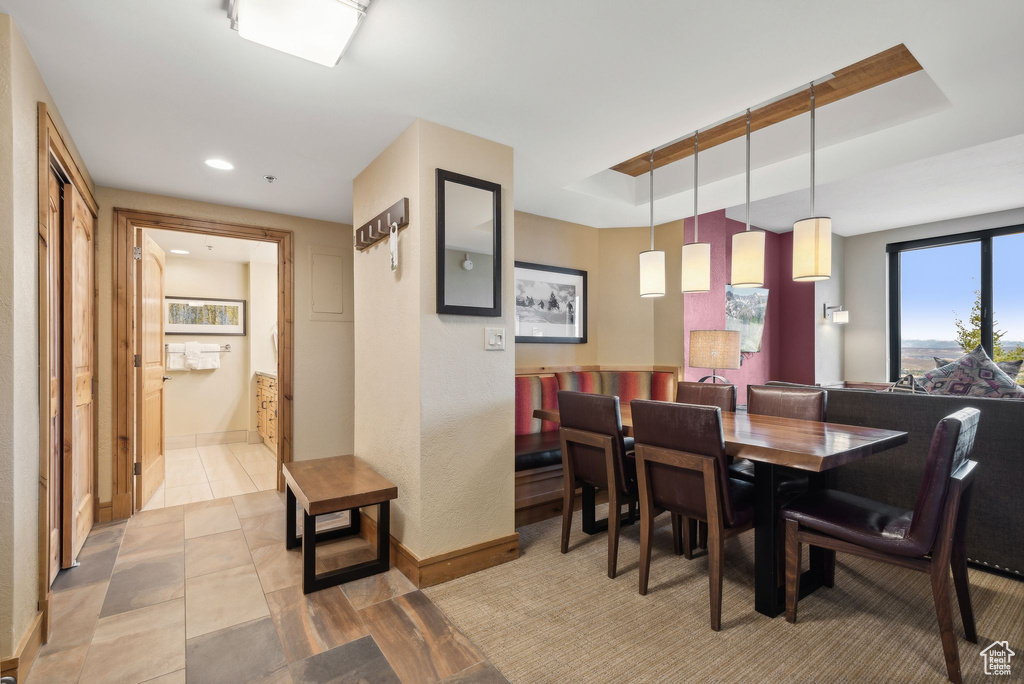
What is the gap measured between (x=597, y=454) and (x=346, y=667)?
1414 mm

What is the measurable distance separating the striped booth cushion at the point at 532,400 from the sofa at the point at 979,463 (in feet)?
6.50

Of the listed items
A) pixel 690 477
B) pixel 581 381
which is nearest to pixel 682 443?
pixel 690 477

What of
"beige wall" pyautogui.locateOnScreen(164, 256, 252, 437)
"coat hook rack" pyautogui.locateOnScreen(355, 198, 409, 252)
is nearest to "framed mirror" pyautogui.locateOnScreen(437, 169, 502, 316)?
"coat hook rack" pyautogui.locateOnScreen(355, 198, 409, 252)

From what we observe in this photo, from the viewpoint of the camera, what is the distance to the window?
194 inches

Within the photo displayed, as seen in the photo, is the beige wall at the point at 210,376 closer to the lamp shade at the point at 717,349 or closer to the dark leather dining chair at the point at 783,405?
the lamp shade at the point at 717,349

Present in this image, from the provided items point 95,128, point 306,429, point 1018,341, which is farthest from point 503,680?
point 1018,341

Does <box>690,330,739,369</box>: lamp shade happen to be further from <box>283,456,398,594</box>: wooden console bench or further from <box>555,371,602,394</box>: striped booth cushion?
<box>283,456,398,594</box>: wooden console bench

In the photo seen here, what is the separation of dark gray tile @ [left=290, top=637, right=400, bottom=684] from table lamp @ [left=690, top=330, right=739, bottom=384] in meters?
3.11

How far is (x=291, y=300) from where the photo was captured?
386cm

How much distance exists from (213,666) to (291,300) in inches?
105

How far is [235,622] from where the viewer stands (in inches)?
79.8

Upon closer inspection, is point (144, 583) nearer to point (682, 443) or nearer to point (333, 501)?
point (333, 501)

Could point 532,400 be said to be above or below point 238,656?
above

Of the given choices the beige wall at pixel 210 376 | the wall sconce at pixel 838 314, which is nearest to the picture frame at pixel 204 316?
the beige wall at pixel 210 376
